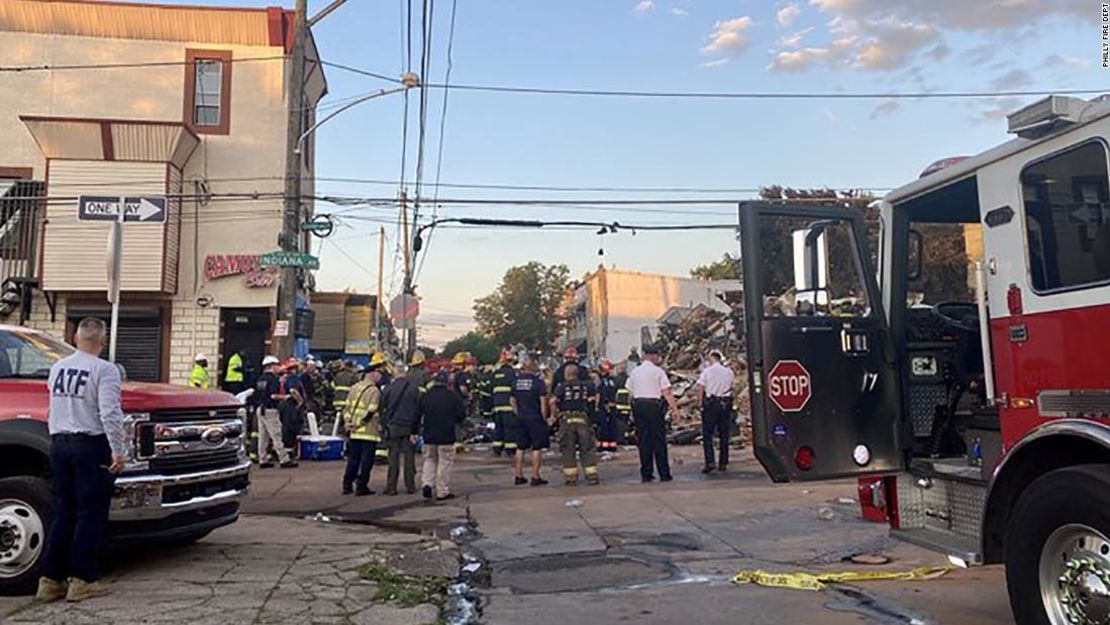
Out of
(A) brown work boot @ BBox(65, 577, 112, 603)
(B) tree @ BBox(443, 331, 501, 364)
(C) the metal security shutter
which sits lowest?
(A) brown work boot @ BBox(65, 577, 112, 603)

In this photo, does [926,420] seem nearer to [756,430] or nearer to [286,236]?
[756,430]

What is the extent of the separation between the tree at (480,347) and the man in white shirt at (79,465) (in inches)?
2260

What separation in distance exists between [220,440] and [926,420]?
17.7 ft

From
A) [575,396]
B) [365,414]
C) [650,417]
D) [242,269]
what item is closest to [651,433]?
[650,417]

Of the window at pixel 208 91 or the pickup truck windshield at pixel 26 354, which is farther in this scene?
the window at pixel 208 91

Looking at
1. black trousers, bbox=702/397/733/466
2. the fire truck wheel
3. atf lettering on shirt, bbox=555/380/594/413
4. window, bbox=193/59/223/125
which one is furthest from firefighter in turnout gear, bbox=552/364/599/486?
window, bbox=193/59/223/125

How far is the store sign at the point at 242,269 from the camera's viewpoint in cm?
2100

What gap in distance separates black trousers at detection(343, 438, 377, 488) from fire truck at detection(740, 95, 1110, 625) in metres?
7.28

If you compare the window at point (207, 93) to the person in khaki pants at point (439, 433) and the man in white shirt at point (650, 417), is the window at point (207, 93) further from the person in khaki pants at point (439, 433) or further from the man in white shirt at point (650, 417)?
the man in white shirt at point (650, 417)

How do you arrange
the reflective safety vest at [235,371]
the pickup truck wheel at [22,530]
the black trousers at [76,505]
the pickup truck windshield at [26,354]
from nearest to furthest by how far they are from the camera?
the black trousers at [76,505] < the pickup truck wheel at [22,530] < the pickup truck windshield at [26,354] < the reflective safety vest at [235,371]

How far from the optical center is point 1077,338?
175 inches

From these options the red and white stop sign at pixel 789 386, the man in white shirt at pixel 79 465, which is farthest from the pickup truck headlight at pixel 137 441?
the red and white stop sign at pixel 789 386

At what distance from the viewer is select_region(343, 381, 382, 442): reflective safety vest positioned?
38.8 ft

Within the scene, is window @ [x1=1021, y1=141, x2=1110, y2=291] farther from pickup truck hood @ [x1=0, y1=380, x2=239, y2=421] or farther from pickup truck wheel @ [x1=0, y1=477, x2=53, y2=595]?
pickup truck wheel @ [x1=0, y1=477, x2=53, y2=595]
